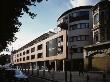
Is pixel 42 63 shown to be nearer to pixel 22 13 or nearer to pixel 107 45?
pixel 107 45

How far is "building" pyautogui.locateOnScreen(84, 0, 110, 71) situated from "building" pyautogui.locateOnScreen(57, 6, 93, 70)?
12046 millimetres

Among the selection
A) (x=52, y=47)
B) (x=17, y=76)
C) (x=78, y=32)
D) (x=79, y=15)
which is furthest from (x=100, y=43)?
(x=52, y=47)

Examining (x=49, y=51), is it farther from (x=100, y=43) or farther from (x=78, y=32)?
(x=100, y=43)

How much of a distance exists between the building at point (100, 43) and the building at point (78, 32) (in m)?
12.0

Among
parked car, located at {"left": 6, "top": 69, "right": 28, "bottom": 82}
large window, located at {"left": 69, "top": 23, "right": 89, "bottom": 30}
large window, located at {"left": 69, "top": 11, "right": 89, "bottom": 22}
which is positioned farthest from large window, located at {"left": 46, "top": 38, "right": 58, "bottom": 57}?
parked car, located at {"left": 6, "top": 69, "right": 28, "bottom": 82}

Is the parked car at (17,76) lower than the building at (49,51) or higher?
lower

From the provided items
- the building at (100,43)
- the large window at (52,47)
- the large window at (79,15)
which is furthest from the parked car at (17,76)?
the large window at (52,47)

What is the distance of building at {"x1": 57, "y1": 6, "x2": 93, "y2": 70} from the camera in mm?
67312

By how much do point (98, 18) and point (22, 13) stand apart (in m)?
35.3

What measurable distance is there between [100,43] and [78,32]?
20.1 meters

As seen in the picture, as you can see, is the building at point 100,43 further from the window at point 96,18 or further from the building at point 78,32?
the building at point 78,32

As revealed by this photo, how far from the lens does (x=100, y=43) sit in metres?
48.8

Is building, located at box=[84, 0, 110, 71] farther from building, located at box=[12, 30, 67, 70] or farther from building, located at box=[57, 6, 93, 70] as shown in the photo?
building, located at box=[12, 30, 67, 70]

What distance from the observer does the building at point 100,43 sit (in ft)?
155
